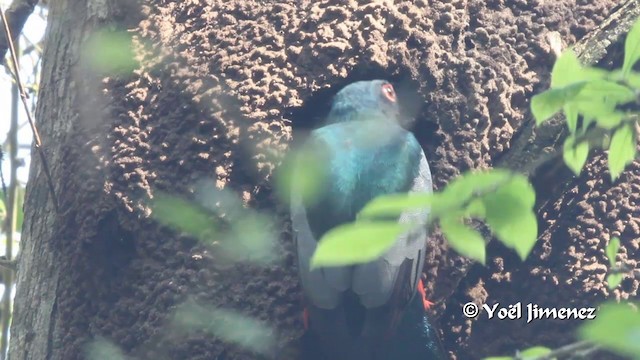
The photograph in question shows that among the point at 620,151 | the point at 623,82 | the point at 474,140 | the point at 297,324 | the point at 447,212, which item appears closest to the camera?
the point at 447,212

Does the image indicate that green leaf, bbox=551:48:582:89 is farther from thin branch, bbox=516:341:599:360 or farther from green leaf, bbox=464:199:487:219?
thin branch, bbox=516:341:599:360

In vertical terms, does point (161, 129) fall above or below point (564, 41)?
below

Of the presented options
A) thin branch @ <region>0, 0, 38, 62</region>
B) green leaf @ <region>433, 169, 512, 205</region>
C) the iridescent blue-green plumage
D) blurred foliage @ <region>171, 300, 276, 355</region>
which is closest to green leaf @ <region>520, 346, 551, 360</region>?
green leaf @ <region>433, 169, 512, 205</region>

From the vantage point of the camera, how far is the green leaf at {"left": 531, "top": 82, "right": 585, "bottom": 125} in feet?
4.87

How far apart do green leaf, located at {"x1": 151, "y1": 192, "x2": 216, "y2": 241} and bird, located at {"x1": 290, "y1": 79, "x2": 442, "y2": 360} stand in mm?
294

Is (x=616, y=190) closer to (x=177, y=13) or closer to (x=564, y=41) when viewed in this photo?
(x=564, y=41)

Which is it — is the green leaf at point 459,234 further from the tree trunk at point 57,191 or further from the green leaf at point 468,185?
the tree trunk at point 57,191

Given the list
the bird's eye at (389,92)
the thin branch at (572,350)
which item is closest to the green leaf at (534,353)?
the thin branch at (572,350)

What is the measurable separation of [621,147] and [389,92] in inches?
59.8

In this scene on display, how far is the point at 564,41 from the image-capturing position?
10.7ft

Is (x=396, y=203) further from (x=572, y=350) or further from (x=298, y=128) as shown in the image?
(x=298, y=128)

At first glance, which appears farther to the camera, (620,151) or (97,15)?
(97,15)

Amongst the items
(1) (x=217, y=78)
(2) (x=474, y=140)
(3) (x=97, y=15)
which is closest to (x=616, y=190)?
(2) (x=474, y=140)

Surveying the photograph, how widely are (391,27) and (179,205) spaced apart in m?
0.93
